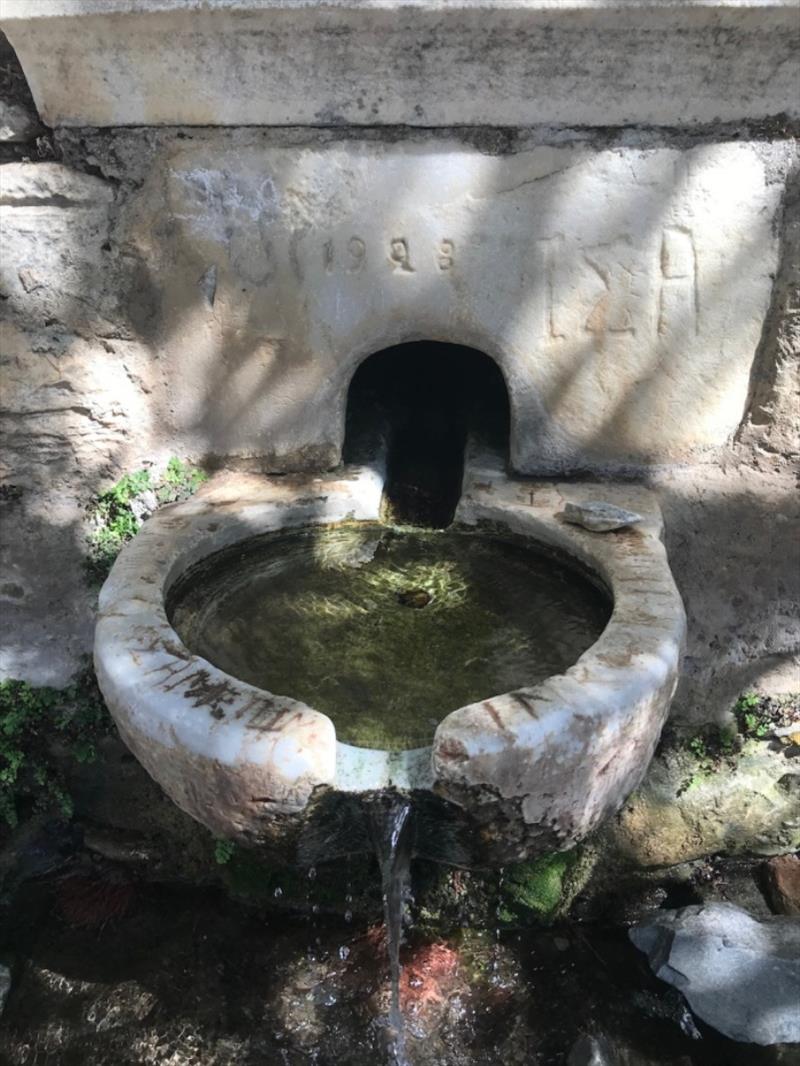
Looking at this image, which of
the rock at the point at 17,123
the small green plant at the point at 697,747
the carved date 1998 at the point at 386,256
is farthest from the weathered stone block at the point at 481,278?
the small green plant at the point at 697,747

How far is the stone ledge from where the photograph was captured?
236 cm

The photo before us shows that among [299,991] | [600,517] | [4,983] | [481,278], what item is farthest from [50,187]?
[299,991]

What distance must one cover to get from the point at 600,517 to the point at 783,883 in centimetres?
145

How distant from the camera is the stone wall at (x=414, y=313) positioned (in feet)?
8.71

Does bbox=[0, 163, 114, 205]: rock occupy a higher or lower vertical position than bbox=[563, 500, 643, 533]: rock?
higher

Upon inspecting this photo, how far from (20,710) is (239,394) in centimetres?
126

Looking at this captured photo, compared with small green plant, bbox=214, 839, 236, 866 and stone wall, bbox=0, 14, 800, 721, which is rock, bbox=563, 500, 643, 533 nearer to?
stone wall, bbox=0, 14, 800, 721

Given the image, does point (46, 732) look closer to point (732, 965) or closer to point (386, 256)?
point (386, 256)

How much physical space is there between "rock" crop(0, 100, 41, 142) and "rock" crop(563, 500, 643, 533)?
1.99 m

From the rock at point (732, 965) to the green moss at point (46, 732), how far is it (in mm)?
1919

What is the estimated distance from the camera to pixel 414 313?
9.35 ft

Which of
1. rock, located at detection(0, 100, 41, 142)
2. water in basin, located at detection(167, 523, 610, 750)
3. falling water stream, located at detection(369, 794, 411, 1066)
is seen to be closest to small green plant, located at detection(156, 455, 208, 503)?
water in basin, located at detection(167, 523, 610, 750)

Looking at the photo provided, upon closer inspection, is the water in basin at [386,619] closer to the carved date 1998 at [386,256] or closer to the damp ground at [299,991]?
the carved date 1998 at [386,256]

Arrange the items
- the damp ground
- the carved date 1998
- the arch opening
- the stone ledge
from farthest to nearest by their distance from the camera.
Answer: the arch opening, the carved date 1998, the damp ground, the stone ledge
